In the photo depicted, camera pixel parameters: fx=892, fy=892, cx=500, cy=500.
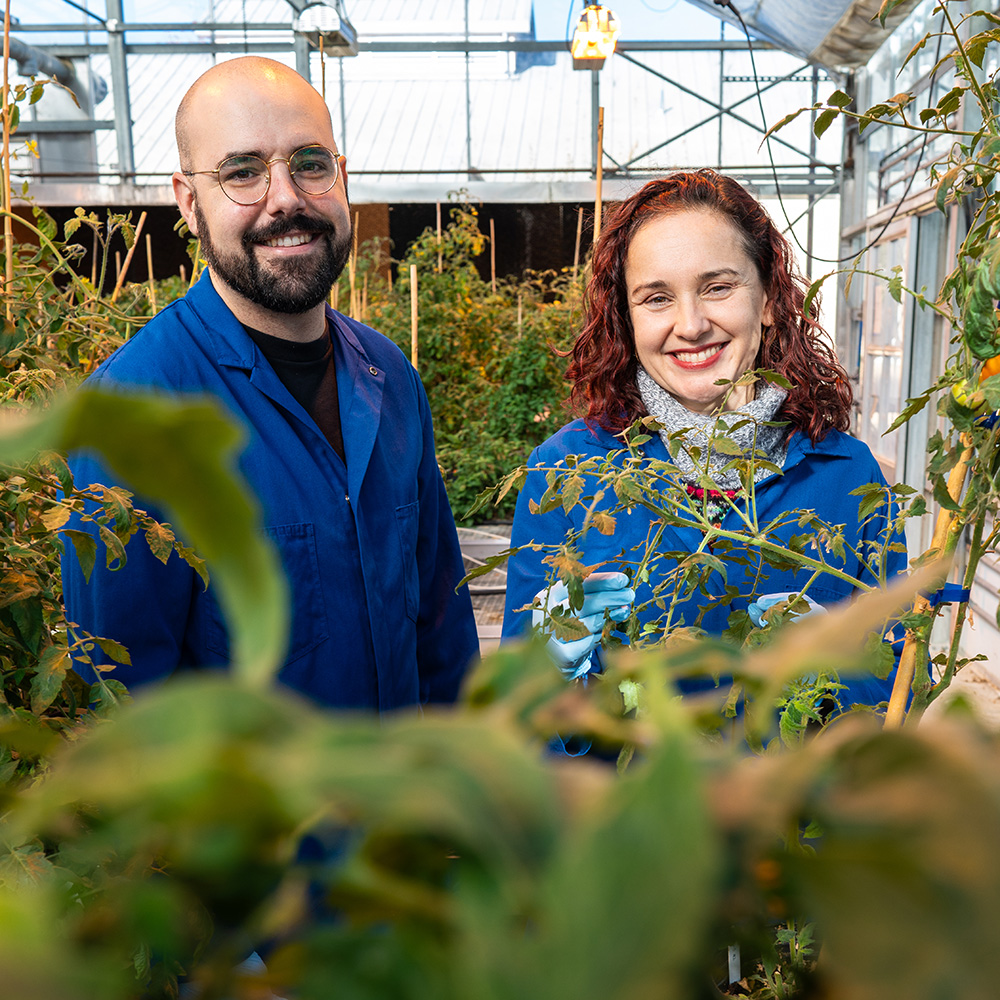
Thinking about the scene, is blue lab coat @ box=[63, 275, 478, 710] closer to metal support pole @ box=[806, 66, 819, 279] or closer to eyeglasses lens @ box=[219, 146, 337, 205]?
eyeglasses lens @ box=[219, 146, 337, 205]

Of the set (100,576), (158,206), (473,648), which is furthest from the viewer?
(158,206)

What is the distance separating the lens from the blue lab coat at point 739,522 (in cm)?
106

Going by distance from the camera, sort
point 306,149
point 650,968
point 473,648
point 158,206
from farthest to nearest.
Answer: point 158,206 → point 473,648 → point 306,149 → point 650,968

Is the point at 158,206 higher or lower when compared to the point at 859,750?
higher

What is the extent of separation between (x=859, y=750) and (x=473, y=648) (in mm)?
1442

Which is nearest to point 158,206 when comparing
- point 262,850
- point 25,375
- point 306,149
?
point 306,149

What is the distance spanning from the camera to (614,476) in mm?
584

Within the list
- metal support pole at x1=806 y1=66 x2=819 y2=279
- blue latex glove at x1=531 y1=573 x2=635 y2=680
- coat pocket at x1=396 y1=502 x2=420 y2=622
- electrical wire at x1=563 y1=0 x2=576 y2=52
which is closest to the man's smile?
coat pocket at x1=396 y1=502 x2=420 y2=622

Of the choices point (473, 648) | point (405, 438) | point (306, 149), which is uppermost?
point (306, 149)

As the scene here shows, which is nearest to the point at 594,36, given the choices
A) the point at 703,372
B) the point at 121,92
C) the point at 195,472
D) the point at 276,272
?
the point at 276,272

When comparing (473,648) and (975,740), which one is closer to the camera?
(975,740)

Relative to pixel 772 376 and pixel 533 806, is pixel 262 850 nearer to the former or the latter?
pixel 533 806

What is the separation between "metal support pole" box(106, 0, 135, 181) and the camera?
7793mm

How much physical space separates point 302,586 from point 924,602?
33.8 inches
